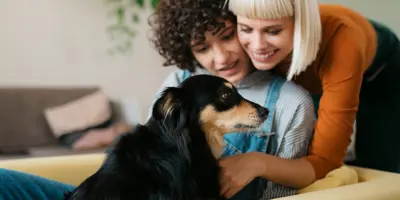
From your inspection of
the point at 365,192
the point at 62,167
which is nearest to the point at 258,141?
the point at 365,192

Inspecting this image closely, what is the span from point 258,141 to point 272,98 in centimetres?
14

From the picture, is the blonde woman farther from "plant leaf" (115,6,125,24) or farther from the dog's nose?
"plant leaf" (115,6,125,24)

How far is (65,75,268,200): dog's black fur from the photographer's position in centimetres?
111

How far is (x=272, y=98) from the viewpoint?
4.93 ft

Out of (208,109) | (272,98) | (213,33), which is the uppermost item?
(213,33)

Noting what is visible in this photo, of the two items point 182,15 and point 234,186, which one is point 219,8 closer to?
point 182,15

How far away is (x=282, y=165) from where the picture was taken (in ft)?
4.40

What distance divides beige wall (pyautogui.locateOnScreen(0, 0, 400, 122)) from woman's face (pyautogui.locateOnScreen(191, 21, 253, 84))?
224 cm

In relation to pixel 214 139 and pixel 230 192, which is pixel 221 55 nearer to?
pixel 214 139

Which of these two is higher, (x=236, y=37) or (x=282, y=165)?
(x=236, y=37)

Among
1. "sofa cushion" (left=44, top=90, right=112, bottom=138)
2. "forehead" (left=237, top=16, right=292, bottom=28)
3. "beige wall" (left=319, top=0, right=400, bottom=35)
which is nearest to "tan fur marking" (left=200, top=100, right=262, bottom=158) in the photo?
"forehead" (left=237, top=16, right=292, bottom=28)

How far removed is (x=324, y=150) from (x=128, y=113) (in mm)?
2510

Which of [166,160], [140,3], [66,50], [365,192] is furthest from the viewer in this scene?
[140,3]

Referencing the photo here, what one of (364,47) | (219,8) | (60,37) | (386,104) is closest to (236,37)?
(219,8)
